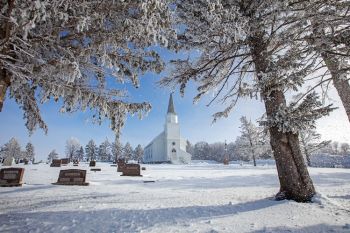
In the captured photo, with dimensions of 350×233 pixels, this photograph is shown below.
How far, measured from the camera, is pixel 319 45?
18.7 ft

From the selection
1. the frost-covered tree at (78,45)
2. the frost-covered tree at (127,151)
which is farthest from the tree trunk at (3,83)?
the frost-covered tree at (127,151)

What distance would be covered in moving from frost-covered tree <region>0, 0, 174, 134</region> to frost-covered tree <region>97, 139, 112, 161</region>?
315ft

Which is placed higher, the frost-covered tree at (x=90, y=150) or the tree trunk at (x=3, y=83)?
the frost-covered tree at (x=90, y=150)

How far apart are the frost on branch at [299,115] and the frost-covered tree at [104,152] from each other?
326 ft

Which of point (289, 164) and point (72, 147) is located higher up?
point (72, 147)

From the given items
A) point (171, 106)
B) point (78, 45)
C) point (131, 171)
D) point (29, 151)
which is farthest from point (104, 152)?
point (78, 45)

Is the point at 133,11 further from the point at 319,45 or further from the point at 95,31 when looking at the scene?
the point at 319,45

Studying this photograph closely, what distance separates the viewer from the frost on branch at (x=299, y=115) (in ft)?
20.8

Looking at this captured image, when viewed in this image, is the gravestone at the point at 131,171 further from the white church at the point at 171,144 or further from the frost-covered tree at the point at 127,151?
the frost-covered tree at the point at 127,151

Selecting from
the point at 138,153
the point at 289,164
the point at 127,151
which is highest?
the point at 127,151

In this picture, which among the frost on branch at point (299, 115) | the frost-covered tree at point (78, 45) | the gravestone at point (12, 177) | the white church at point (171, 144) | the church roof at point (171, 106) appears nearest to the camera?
the frost-covered tree at point (78, 45)

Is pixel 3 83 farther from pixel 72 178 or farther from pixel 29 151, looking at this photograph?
pixel 29 151

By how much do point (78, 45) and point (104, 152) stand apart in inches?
3882

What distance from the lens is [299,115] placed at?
6449mm
